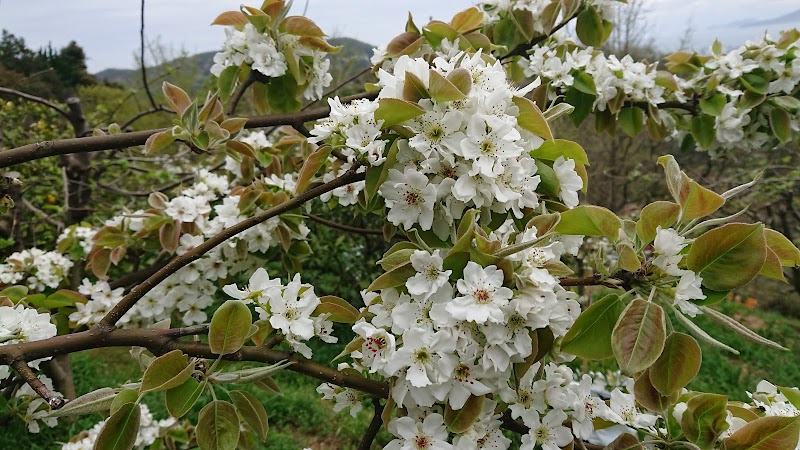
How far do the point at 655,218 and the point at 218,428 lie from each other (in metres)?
0.81

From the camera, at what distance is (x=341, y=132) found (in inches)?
37.2

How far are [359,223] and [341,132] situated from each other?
156 inches

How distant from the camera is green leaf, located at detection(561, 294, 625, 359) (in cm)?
82

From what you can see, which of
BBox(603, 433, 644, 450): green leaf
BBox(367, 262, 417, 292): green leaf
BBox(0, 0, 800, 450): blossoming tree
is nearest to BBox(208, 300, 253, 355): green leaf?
BBox(0, 0, 800, 450): blossoming tree

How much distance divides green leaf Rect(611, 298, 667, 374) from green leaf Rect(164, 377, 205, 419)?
657 mm

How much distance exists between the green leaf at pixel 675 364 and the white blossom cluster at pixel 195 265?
1.04m

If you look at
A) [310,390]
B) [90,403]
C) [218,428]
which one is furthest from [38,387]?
[310,390]

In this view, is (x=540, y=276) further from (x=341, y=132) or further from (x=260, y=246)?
(x=260, y=246)

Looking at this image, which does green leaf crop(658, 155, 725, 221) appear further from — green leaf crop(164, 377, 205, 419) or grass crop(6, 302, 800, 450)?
grass crop(6, 302, 800, 450)

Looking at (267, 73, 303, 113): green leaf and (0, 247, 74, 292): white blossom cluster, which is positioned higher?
(267, 73, 303, 113): green leaf

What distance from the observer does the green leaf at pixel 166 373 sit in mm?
836

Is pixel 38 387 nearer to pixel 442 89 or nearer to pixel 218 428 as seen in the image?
pixel 218 428

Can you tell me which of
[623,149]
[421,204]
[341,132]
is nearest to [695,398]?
[421,204]

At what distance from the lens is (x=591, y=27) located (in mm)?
1894
